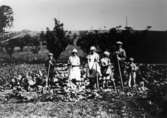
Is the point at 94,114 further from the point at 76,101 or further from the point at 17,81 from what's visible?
the point at 17,81

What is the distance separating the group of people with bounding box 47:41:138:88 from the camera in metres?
8.18

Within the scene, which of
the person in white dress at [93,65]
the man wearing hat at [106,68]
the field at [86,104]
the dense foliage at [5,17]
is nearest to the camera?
the field at [86,104]

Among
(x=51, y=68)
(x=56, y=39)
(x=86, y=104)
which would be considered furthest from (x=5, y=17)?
(x=86, y=104)

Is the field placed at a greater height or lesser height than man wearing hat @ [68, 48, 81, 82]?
lesser

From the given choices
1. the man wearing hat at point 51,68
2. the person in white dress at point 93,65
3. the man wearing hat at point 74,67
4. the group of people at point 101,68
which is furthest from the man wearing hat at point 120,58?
the man wearing hat at point 51,68

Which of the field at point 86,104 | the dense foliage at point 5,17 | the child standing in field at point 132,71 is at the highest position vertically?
the dense foliage at point 5,17

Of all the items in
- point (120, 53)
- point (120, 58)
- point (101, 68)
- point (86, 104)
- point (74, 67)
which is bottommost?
point (86, 104)

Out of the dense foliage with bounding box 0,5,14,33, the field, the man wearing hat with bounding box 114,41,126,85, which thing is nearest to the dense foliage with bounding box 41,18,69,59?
the dense foliage with bounding box 0,5,14,33

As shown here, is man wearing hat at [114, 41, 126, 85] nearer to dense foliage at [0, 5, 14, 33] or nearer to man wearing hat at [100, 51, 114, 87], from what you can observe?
man wearing hat at [100, 51, 114, 87]

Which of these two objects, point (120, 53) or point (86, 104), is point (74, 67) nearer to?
point (120, 53)

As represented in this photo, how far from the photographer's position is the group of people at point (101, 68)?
8180 mm

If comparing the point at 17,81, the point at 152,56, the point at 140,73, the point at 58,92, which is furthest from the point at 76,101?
the point at 152,56

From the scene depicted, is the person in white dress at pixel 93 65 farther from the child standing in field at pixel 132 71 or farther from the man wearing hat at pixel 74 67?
the child standing in field at pixel 132 71

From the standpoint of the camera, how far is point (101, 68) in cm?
874
